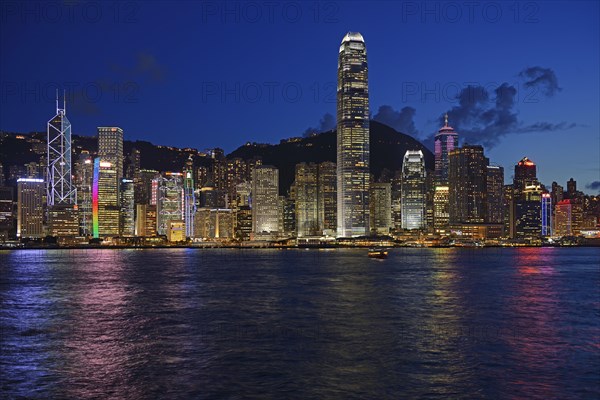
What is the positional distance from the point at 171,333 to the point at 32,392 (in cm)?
1544

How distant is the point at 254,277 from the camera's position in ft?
326

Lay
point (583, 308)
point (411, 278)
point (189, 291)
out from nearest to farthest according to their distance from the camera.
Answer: point (583, 308), point (189, 291), point (411, 278)

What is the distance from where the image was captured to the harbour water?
29453 millimetres

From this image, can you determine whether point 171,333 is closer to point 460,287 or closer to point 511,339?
point 511,339

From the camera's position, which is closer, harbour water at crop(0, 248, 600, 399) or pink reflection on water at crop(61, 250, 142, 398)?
pink reflection on water at crop(61, 250, 142, 398)

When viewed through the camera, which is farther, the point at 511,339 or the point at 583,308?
the point at 583,308

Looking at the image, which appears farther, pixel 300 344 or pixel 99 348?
pixel 300 344

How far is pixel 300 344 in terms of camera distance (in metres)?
39.6

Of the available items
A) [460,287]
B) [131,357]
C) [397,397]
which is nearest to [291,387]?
[397,397]

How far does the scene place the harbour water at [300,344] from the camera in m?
29.5

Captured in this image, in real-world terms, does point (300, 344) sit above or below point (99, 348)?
below

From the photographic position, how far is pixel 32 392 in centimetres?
2858

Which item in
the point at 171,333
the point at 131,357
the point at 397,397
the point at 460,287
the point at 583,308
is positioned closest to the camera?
the point at 397,397

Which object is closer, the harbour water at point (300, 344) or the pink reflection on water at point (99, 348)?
the pink reflection on water at point (99, 348)
